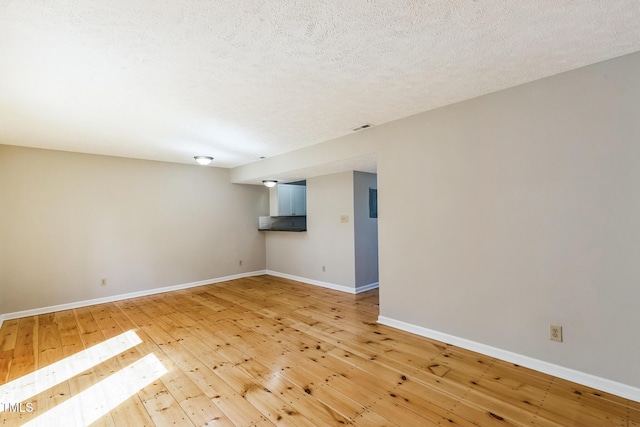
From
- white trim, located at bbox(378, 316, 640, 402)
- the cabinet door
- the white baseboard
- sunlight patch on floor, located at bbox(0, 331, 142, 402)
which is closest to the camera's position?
white trim, located at bbox(378, 316, 640, 402)

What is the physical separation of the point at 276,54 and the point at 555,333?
3.05 m

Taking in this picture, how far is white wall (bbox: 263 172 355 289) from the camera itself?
16.9 feet

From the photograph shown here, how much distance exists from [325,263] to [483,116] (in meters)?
3.64

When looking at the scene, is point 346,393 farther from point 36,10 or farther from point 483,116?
point 36,10

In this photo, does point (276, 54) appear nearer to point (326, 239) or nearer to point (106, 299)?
point (326, 239)

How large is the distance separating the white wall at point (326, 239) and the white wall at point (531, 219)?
175cm

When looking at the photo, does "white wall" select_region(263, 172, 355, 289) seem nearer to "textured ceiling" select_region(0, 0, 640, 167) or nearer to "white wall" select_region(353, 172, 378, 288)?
"white wall" select_region(353, 172, 378, 288)

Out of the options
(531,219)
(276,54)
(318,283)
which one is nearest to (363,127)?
(276,54)

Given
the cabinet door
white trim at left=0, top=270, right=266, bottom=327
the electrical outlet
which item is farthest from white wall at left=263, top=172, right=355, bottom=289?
the electrical outlet

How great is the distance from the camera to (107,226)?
191 inches

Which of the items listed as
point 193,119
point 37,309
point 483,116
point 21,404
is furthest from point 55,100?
point 483,116

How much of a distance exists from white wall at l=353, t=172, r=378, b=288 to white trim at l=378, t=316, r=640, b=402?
5.96ft

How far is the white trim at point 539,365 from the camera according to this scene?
208cm

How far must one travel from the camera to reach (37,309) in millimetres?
4266
